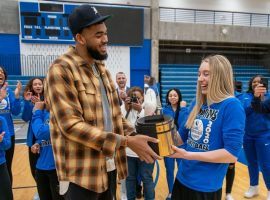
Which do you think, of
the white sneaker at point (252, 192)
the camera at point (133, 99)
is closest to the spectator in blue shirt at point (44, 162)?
the camera at point (133, 99)

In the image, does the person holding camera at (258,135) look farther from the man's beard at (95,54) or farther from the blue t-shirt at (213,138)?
the man's beard at (95,54)

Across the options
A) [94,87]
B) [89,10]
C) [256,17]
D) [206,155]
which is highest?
[256,17]

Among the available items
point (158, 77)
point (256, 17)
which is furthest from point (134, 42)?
point (256, 17)

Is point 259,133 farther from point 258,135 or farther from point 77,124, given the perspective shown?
point 77,124

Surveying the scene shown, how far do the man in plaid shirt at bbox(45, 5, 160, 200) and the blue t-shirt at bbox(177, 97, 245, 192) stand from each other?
44 cm

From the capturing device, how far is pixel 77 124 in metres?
1.19

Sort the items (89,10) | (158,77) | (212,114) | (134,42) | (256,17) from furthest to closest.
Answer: (256,17)
(158,77)
(134,42)
(212,114)
(89,10)

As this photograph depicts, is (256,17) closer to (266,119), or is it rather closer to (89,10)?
(266,119)

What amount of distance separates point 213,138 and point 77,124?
0.83 metres

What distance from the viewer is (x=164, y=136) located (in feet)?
4.35

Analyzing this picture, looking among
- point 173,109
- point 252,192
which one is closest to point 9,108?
point 173,109

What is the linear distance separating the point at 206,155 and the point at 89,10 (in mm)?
1022

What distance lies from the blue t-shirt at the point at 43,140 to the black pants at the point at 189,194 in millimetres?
1274

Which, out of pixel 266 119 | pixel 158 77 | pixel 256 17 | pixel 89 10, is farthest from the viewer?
pixel 256 17
